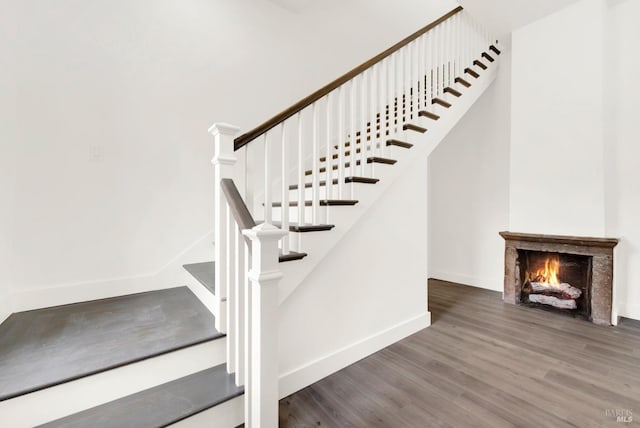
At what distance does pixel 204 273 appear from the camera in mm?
2197

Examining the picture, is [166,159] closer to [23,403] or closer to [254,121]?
[254,121]

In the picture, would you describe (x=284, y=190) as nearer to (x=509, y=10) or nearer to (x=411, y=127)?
(x=411, y=127)

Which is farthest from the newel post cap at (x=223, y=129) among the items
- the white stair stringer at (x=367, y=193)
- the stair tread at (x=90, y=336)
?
the stair tread at (x=90, y=336)

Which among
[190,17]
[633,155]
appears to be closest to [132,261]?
[190,17]

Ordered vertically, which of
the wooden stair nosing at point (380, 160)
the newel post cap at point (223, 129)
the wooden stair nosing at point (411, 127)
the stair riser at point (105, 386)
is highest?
the wooden stair nosing at point (411, 127)

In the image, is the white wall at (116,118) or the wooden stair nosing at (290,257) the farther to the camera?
the white wall at (116,118)

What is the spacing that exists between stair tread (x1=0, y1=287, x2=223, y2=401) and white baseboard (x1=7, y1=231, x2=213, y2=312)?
69 millimetres

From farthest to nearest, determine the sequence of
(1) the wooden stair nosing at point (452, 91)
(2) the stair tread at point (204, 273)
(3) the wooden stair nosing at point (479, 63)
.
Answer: (3) the wooden stair nosing at point (479, 63) → (1) the wooden stair nosing at point (452, 91) → (2) the stair tread at point (204, 273)

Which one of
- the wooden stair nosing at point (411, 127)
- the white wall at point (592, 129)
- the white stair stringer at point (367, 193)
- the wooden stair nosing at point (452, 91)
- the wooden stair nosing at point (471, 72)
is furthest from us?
the wooden stair nosing at point (471, 72)

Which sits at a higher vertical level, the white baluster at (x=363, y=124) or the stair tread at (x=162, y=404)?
the white baluster at (x=363, y=124)

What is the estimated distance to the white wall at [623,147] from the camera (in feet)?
8.64

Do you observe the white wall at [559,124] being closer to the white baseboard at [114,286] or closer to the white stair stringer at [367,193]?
the white stair stringer at [367,193]

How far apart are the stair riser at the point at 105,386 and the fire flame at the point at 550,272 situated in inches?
134

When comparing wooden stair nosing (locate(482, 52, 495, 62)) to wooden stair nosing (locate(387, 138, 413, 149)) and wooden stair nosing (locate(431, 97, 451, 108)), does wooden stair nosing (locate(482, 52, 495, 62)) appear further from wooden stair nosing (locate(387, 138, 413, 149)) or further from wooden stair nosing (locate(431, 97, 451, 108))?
wooden stair nosing (locate(387, 138, 413, 149))
